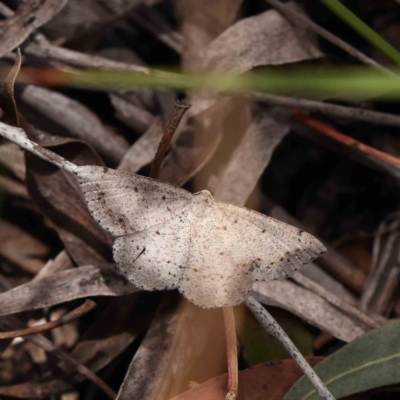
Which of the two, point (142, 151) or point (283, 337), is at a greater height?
point (142, 151)

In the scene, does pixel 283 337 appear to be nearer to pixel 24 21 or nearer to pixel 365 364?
pixel 365 364

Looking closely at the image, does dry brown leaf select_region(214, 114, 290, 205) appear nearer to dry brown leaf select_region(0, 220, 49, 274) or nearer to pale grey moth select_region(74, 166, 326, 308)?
pale grey moth select_region(74, 166, 326, 308)

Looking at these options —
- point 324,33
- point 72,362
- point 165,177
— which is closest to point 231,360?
point 72,362

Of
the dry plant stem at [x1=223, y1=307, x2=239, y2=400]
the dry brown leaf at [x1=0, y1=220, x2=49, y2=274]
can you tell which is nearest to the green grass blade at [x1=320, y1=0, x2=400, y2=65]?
the dry plant stem at [x1=223, y1=307, x2=239, y2=400]

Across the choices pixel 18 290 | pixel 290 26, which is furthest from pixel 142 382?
pixel 290 26

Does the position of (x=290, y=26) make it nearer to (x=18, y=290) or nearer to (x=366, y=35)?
(x=366, y=35)
